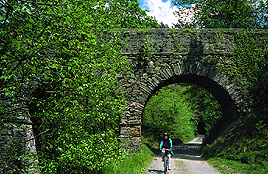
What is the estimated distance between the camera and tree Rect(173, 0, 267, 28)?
18.9m

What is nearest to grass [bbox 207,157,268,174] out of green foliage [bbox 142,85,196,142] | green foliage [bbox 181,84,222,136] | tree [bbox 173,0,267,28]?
green foliage [bbox 181,84,222,136]

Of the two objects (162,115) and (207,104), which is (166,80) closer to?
(207,104)

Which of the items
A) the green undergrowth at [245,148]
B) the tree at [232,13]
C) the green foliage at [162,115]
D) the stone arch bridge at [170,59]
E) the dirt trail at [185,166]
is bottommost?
the dirt trail at [185,166]

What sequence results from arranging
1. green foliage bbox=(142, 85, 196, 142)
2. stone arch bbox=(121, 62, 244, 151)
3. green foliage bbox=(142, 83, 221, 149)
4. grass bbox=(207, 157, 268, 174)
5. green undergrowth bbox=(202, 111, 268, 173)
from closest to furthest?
1. grass bbox=(207, 157, 268, 174)
2. green undergrowth bbox=(202, 111, 268, 173)
3. stone arch bbox=(121, 62, 244, 151)
4. green foliage bbox=(142, 83, 221, 149)
5. green foliage bbox=(142, 85, 196, 142)

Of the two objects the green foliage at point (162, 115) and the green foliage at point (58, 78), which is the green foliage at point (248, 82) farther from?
the green foliage at point (162, 115)

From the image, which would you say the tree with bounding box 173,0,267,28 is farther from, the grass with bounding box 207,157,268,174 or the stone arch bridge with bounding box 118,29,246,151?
the grass with bounding box 207,157,268,174

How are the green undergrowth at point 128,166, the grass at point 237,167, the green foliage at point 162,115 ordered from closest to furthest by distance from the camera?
the green undergrowth at point 128,166 → the grass at point 237,167 → the green foliage at point 162,115

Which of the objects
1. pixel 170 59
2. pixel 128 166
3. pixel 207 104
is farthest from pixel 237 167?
pixel 207 104

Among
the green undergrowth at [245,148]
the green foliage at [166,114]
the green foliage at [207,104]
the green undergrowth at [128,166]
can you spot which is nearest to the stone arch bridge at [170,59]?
the green undergrowth at [245,148]

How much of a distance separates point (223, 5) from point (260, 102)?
1129cm

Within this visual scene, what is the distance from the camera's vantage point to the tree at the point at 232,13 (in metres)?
18.9

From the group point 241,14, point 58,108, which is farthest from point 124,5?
point 58,108

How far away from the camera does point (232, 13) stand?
19.2m

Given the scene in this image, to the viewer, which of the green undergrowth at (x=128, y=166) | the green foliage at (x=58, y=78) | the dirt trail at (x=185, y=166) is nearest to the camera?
the green foliage at (x=58, y=78)
